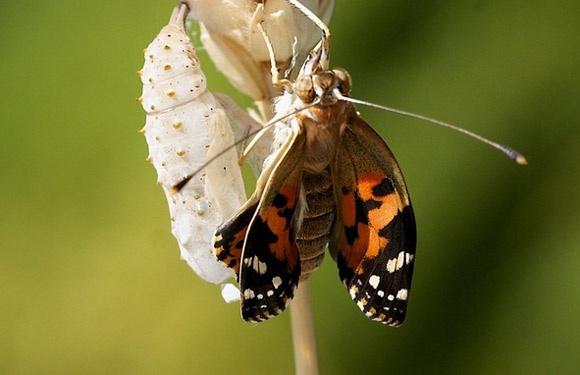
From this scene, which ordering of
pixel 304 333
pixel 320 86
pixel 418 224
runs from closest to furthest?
pixel 320 86
pixel 304 333
pixel 418 224

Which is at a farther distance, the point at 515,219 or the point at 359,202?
the point at 515,219

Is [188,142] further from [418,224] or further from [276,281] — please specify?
[418,224]

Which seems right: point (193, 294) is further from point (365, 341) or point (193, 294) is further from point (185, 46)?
point (185, 46)

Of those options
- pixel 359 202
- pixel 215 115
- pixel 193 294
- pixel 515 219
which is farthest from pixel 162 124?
pixel 515 219

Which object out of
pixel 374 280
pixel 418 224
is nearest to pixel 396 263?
pixel 374 280

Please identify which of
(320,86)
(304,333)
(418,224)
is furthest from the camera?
(418,224)

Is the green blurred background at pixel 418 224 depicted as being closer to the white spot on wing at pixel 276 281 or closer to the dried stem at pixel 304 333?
the dried stem at pixel 304 333

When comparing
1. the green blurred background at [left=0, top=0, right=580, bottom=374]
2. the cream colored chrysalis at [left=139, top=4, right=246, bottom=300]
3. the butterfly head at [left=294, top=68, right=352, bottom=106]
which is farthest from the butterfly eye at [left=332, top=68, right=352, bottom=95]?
the green blurred background at [left=0, top=0, right=580, bottom=374]
